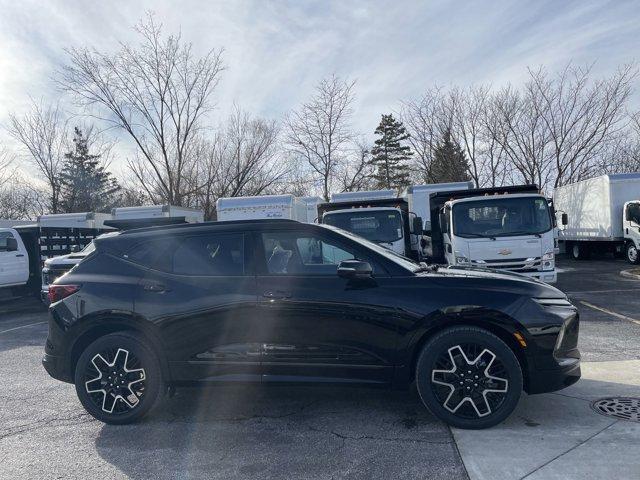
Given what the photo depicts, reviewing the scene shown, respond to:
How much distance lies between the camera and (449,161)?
27.2 m

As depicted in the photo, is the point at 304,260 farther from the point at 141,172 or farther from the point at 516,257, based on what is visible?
the point at 141,172

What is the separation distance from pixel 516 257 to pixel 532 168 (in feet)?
60.4

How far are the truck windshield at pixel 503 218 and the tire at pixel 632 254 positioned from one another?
34.7ft

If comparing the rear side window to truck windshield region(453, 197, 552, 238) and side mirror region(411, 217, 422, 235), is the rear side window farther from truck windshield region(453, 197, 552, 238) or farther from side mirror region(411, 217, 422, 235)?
side mirror region(411, 217, 422, 235)

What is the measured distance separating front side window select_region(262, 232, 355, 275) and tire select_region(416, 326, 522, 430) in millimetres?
1077

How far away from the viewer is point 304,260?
442 centimetres

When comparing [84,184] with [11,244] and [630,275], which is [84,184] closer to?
[11,244]

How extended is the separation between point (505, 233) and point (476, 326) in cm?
602

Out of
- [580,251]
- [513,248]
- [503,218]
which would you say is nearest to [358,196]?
[503,218]

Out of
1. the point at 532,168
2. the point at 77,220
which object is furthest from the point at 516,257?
the point at 532,168

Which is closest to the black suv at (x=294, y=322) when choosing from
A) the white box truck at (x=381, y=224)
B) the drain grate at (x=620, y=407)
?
the drain grate at (x=620, y=407)

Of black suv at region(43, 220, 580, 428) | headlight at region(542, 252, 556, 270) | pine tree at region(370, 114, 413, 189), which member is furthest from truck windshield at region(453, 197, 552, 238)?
pine tree at region(370, 114, 413, 189)

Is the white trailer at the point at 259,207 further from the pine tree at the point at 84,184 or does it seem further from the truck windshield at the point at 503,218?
Result: the pine tree at the point at 84,184

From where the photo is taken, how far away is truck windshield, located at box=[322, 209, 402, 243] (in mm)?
11250
